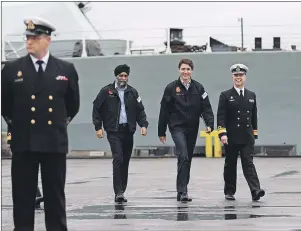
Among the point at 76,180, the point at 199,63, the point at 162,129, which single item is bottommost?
the point at 76,180

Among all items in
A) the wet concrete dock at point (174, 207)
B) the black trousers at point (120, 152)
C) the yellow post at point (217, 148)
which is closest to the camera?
the wet concrete dock at point (174, 207)

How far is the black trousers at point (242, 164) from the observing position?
31.5ft

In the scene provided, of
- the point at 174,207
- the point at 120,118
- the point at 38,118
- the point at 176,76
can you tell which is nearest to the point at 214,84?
the point at 176,76

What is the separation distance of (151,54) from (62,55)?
3.63 m

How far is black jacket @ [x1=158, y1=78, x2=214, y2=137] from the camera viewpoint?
9523mm

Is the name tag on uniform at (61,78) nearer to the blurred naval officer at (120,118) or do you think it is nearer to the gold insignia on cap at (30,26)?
the gold insignia on cap at (30,26)

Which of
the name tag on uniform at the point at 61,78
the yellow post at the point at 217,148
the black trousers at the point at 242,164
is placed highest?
the name tag on uniform at the point at 61,78

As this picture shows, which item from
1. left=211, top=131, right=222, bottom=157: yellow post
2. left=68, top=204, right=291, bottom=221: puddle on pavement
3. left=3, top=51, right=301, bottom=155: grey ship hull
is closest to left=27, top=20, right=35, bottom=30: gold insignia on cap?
left=68, top=204, right=291, bottom=221: puddle on pavement

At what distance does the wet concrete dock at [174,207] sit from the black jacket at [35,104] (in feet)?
5.59

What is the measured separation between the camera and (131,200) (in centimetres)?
977

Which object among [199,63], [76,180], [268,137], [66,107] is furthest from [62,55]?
[66,107]

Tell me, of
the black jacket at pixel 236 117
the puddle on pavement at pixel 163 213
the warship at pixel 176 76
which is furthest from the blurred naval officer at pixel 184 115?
the warship at pixel 176 76

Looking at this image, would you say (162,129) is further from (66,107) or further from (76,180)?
(76,180)

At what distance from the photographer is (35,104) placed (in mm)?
5328
